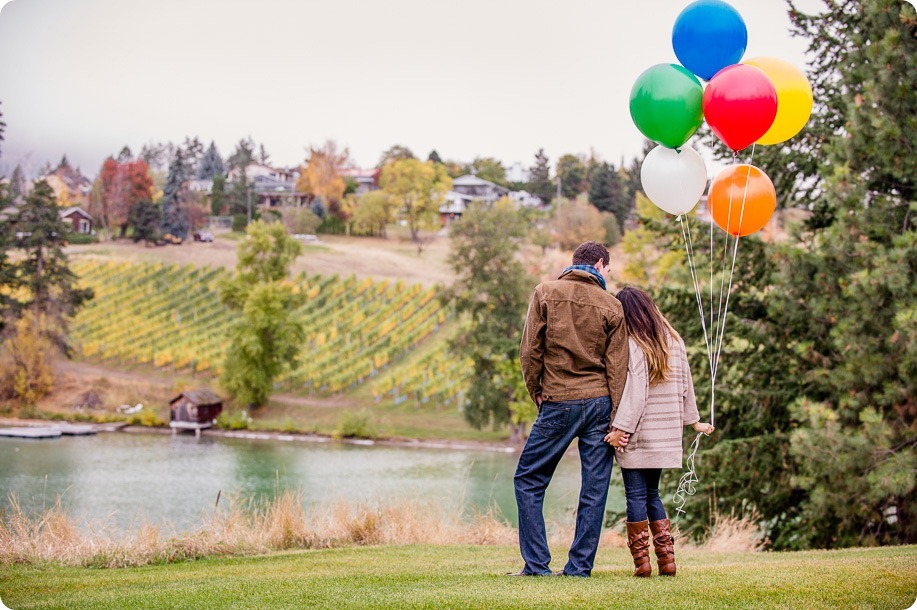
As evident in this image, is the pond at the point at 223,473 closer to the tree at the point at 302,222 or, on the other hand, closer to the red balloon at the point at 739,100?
the red balloon at the point at 739,100

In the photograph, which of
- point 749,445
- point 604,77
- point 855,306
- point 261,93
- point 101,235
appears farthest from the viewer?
point 261,93

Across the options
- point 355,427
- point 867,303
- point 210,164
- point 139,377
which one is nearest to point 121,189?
point 139,377

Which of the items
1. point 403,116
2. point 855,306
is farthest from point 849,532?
point 403,116

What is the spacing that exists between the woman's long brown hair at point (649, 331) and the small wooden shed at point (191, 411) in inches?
1087

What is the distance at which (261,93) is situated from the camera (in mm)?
72625

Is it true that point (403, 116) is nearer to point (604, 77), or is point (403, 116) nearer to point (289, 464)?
point (289, 464)

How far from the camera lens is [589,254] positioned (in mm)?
4828

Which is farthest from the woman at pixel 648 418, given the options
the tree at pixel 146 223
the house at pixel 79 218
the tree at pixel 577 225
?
the house at pixel 79 218

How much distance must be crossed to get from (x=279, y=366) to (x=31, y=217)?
1117cm

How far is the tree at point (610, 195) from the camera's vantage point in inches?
2416

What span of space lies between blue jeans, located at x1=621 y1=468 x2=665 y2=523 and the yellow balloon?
2.72 m

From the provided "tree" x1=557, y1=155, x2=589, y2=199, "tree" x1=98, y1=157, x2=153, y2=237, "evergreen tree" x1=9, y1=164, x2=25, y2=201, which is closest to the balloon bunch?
"evergreen tree" x1=9, y1=164, x2=25, y2=201

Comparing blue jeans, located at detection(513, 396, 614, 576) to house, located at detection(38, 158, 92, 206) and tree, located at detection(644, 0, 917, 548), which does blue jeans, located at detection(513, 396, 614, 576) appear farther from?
house, located at detection(38, 158, 92, 206)

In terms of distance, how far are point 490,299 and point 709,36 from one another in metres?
23.5
